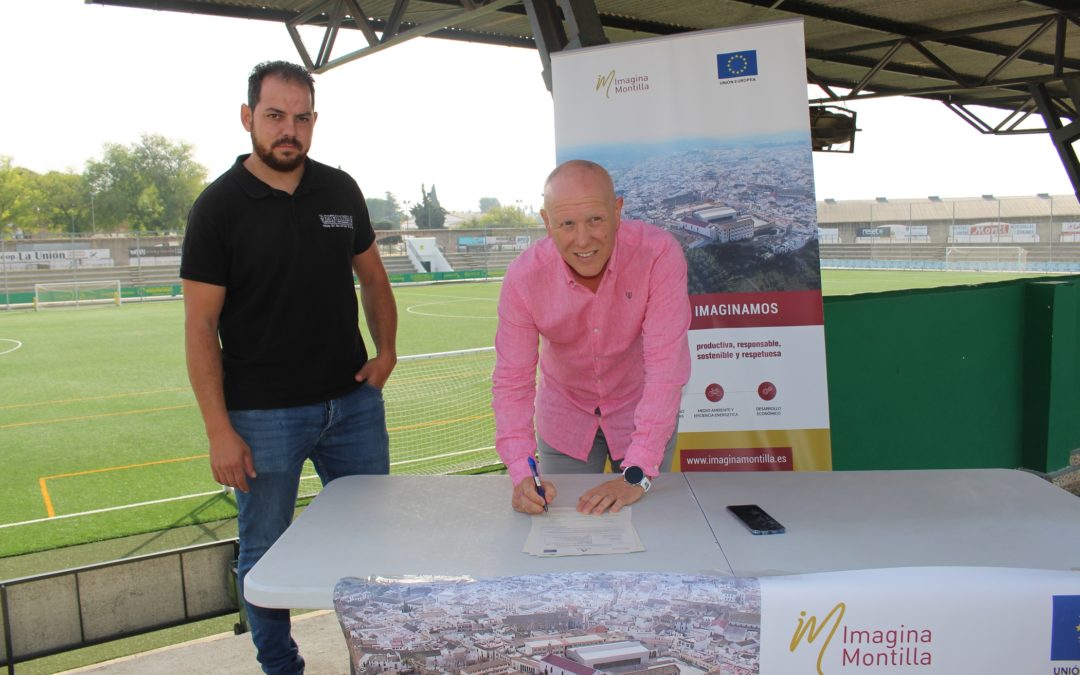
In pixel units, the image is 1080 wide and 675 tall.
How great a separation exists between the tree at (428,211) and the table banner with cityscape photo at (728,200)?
191 feet

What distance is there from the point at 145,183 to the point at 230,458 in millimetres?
56121

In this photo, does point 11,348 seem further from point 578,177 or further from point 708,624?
point 708,624

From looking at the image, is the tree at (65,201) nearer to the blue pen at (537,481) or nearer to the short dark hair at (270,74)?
the short dark hair at (270,74)

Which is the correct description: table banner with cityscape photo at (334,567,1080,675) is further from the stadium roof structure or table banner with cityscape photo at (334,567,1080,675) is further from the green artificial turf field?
the green artificial turf field

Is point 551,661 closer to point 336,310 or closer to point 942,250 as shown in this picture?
point 336,310

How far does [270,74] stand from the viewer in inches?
81.0

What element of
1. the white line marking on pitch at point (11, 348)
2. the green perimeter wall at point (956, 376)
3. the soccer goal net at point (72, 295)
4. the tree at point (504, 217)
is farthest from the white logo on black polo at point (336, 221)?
the tree at point (504, 217)

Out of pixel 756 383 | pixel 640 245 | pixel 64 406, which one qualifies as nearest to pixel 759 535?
pixel 640 245

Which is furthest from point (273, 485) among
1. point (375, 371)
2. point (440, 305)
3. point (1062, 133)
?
point (440, 305)

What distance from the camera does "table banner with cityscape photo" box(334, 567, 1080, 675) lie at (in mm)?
Answer: 1218

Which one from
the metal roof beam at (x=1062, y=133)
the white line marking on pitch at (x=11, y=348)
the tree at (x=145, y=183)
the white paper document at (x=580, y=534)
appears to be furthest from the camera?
the tree at (x=145, y=183)

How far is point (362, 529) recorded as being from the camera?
1621mm

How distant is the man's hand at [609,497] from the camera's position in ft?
5.59

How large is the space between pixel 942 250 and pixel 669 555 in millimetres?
37679
